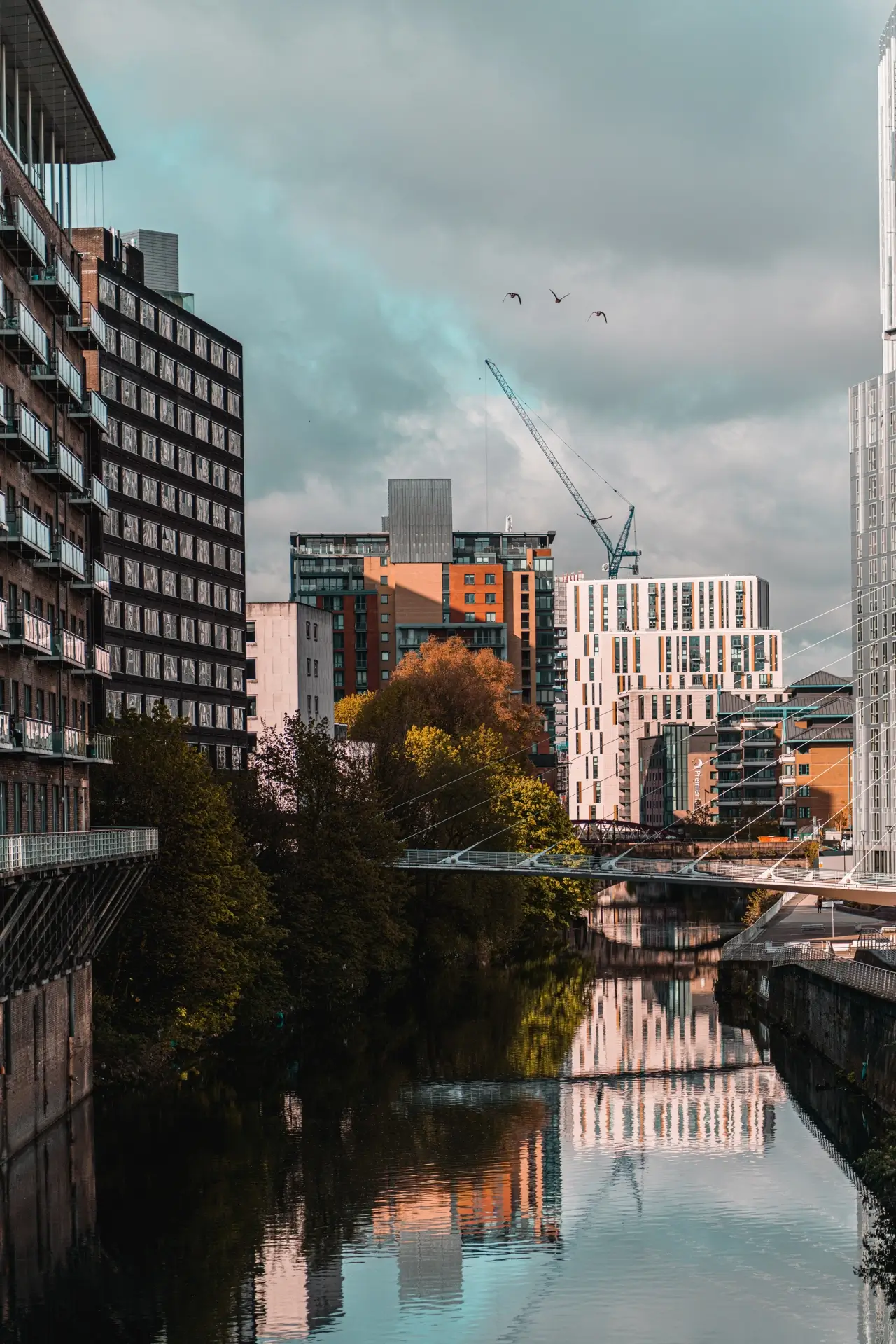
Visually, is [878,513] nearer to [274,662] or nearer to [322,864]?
[274,662]

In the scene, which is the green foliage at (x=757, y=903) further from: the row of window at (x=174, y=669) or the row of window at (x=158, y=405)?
the row of window at (x=158, y=405)

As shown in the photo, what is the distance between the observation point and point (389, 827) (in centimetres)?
9531

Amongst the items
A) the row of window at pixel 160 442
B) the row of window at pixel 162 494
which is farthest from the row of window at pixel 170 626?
the row of window at pixel 160 442

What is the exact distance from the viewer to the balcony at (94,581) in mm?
66350

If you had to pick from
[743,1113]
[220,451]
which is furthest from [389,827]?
[743,1113]

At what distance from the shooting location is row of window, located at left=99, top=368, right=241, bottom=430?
305 ft

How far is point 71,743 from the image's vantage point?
6309 centimetres

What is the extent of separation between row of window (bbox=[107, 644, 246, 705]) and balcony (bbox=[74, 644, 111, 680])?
894 inches

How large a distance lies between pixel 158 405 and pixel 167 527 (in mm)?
6446

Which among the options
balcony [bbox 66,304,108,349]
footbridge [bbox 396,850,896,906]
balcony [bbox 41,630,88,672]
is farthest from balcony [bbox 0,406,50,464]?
footbridge [bbox 396,850,896,906]

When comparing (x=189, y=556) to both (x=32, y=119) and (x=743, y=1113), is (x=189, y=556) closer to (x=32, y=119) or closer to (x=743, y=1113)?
(x=32, y=119)

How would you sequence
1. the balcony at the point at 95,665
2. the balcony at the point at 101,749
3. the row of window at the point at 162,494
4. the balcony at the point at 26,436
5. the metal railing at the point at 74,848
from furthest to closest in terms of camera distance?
the row of window at the point at 162,494
the balcony at the point at 101,749
the balcony at the point at 95,665
the balcony at the point at 26,436
the metal railing at the point at 74,848

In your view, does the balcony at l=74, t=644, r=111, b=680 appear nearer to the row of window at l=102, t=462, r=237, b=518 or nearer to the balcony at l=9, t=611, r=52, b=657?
the balcony at l=9, t=611, r=52, b=657

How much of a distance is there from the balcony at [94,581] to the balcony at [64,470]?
10.7ft
